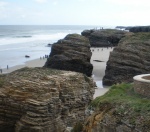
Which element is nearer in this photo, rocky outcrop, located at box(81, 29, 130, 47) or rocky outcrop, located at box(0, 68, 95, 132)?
rocky outcrop, located at box(0, 68, 95, 132)

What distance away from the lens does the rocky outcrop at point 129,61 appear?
3656cm

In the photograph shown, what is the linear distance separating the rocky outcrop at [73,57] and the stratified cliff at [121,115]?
971 inches

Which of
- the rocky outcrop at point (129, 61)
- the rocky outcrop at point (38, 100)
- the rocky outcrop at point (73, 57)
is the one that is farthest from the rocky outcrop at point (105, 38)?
the rocky outcrop at point (38, 100)

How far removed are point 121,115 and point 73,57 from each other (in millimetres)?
27808

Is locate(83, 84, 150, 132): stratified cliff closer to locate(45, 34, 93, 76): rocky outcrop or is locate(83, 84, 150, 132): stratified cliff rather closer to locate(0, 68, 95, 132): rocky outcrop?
locate(0, 68, 95, 132): rocky outcrop

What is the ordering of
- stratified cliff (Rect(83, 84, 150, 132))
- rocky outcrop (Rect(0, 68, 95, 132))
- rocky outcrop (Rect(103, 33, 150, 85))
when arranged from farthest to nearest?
rocky outcrop (Rect(103, 33, 150, 85)) → rocky outcrop (Rect(0, 68, 95, 132)) → stratified cliff (Rect(83, 84, 150, 132))

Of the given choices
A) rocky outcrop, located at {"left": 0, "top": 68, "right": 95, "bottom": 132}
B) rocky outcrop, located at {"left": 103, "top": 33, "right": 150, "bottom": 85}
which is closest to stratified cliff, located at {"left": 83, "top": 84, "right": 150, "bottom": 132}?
rocky outcrop, located at {"left": 0, "top": 68, "right": 95, "bottom": 132}

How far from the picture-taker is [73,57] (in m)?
43.0

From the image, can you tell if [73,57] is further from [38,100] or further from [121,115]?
[121,115]

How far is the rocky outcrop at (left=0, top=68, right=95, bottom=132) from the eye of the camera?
20.2 metres

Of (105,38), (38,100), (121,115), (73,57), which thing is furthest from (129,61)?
(105,38)

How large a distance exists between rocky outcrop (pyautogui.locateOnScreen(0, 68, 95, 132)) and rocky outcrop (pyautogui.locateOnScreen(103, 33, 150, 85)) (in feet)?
50.6

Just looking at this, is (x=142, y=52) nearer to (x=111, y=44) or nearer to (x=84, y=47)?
(x=84, y=47)

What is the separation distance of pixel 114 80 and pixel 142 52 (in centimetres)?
458
